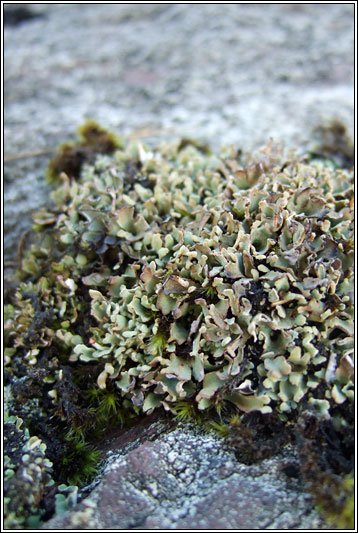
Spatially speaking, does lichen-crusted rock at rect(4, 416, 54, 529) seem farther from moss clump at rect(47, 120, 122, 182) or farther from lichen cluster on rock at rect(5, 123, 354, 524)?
moss clump at rect(47, 120, 122, 182)

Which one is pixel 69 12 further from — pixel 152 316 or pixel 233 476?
pixel 233 476

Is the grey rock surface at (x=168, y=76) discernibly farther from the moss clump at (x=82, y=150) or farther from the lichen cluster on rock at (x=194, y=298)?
the lichen cluster on rock at (x=194, y=298)

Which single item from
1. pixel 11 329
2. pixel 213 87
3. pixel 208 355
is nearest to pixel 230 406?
pixel 208 355

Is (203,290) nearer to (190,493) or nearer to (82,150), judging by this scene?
(190,493)

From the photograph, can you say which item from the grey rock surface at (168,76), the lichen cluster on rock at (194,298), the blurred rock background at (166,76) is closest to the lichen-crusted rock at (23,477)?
the lichen cluster on rock at (194,298)

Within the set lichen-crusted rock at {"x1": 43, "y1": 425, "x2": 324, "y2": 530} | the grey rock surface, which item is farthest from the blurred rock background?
lichen-crusted rock at {"x1": 43, "y1": 425, "x2": 324, "y2": 530}

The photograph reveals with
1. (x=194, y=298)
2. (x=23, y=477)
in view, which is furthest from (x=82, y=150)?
(x=23, y=477)
